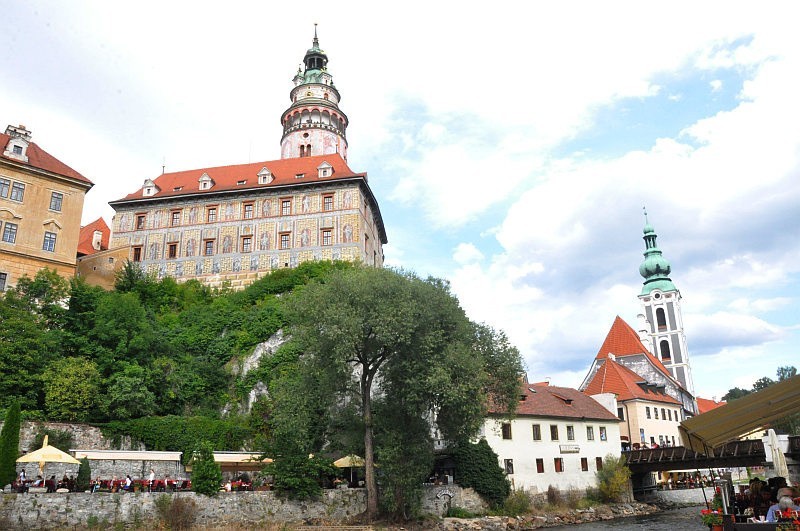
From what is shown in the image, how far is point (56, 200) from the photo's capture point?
→ 39.1 m

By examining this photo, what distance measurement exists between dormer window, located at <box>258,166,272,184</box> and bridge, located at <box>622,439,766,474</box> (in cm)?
3492

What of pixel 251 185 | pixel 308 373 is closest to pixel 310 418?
pixel 308 373

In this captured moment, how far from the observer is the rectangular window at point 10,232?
36875 millimetres

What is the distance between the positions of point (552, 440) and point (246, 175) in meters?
34.9

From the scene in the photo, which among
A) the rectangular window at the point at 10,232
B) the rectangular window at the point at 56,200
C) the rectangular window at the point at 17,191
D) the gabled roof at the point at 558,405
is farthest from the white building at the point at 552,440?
the rectangular window at the point at 17,191

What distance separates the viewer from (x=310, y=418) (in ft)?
89.0

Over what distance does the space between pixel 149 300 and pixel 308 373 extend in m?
23.5

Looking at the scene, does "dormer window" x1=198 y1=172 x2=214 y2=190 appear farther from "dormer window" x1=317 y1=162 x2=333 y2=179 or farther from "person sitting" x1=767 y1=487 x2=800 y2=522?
"person sitting" x1=767 y1=487 x2=800 y2=522

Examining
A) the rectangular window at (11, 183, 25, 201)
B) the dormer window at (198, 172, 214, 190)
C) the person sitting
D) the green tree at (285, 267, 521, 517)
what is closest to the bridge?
the green tree at (285, 267, 521, 517)

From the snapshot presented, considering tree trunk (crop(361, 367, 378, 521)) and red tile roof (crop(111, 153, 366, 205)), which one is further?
red tile roof (crop(111, 153, 366, 205))

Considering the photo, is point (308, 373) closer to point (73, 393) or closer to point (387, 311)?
point (387, 311)

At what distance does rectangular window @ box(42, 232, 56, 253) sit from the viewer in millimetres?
38219

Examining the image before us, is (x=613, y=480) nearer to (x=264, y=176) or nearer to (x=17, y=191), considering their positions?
(x=264, y=176)

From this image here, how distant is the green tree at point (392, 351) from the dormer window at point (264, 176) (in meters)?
26.7
